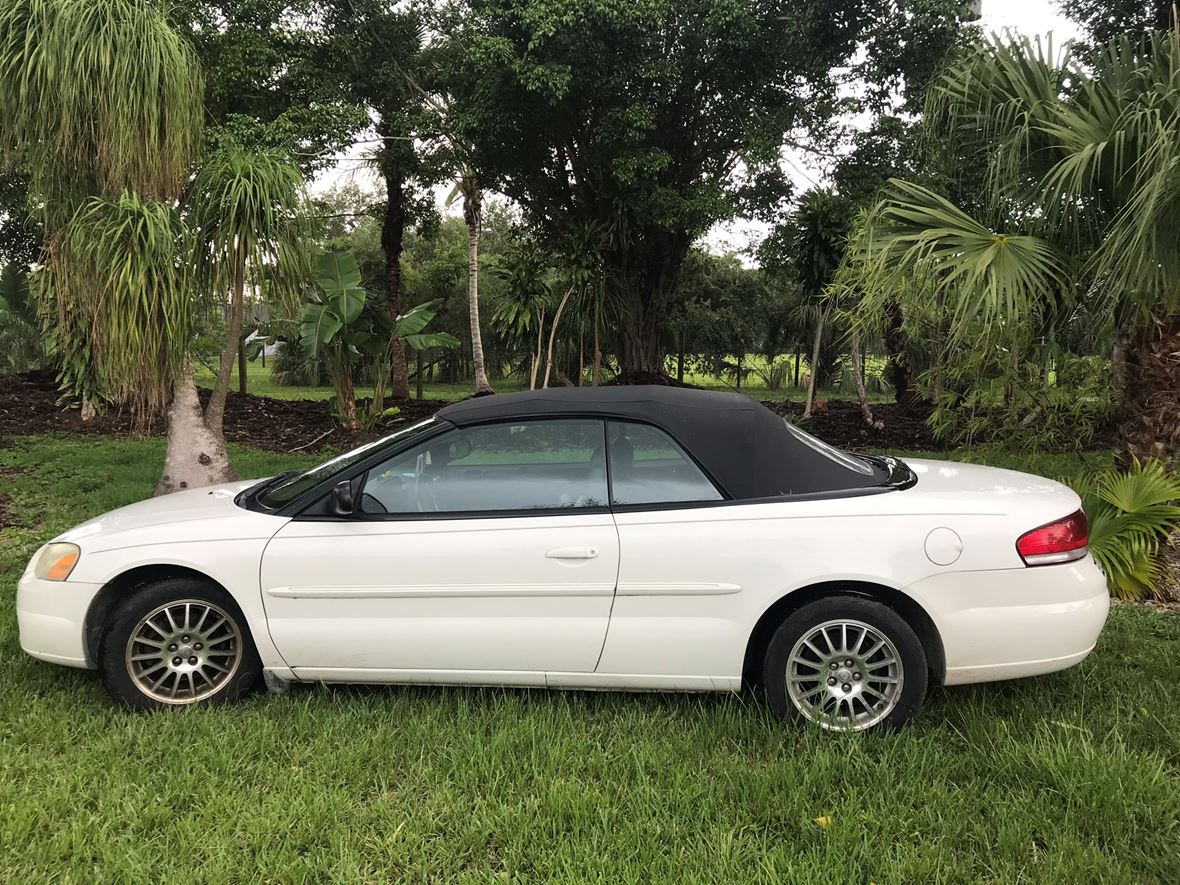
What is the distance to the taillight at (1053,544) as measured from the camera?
3.04 m

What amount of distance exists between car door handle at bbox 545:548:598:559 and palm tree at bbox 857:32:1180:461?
3.08 m

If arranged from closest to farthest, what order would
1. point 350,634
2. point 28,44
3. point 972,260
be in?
point 350,634, point 972,260, point 28,44

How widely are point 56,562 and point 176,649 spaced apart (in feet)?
2.19

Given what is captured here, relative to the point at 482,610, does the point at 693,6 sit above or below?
above

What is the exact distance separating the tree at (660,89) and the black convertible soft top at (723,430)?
867 cm

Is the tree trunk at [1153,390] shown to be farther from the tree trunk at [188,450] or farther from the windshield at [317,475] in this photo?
the tree trunk at [188,450]

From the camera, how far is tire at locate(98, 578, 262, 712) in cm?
336

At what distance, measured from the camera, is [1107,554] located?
4992mm

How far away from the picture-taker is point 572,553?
3.13 meters

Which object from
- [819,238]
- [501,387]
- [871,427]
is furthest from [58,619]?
[501,387]

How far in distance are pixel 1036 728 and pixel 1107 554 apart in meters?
2.52

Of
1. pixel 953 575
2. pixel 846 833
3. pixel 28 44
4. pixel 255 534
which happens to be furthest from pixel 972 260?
pixel 28 44

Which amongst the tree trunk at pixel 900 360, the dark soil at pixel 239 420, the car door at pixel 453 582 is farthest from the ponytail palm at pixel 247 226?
the tree trunk at pixel 900 360

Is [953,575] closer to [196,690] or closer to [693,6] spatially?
[196,690]
